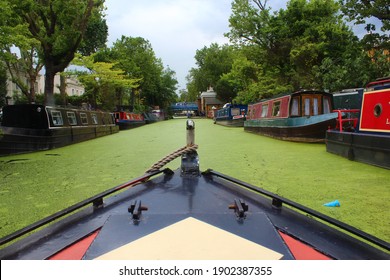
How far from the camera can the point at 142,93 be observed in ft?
159

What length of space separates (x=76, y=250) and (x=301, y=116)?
12.0 meters

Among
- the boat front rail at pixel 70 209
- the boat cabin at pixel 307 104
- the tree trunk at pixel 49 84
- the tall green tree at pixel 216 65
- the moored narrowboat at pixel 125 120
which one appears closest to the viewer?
the boat front rail at pixel 70 209

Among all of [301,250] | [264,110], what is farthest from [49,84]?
[301,250]

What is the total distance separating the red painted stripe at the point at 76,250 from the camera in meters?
1.52

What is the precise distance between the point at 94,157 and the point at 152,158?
1.74 m

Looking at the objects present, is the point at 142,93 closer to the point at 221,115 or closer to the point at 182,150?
the point at 221,115

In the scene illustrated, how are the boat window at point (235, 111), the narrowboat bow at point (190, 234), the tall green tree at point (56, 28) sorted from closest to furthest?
1. the narrowboat bow at point (190, 234)
2. the tall green tree at point (56, 28)
3. the boat window at point (235, 111)

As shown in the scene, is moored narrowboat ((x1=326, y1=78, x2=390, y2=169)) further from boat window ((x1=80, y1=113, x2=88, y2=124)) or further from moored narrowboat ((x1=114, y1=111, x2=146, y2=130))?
moored narrowboat ((x1=114, y1=111, x2=146, y2=130))

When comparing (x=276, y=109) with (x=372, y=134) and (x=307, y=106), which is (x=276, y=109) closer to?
(x=307, y=106)

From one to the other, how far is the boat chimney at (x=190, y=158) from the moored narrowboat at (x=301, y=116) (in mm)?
9428

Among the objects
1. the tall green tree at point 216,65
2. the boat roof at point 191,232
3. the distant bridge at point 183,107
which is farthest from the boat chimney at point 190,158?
the distant bridge at point 183,107

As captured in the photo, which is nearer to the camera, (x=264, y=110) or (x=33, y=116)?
(x=33, y=116)

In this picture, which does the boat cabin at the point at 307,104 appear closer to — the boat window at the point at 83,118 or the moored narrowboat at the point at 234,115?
the boat window at the point at 83,118

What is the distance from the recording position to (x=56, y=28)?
48.3 ft
